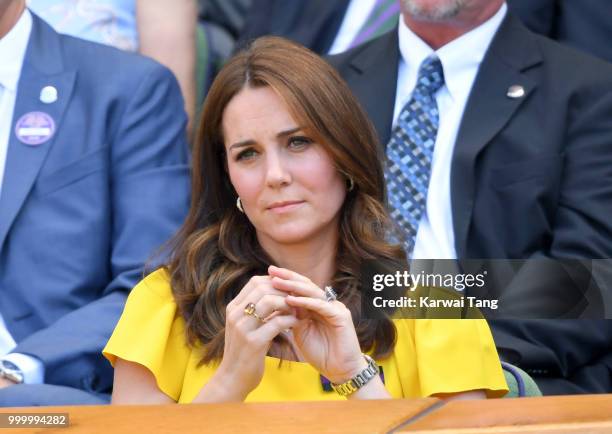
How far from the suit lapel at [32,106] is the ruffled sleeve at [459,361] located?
120 centimetres

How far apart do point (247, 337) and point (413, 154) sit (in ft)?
3.83

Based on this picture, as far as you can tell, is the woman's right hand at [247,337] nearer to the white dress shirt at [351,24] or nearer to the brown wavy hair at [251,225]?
the brown wavy hair at [251,225]

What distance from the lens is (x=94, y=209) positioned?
10.1 ft

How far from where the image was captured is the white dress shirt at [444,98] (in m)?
3.13

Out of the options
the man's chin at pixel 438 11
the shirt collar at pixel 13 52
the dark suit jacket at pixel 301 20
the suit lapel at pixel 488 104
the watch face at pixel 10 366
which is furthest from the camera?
the dark suit jacket at pixel 301 20

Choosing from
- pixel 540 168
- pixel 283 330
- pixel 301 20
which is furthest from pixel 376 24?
pixel 283 330

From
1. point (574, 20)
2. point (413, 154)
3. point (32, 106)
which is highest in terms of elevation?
point (574, 20)

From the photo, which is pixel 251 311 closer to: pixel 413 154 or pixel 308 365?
pixel 308 365

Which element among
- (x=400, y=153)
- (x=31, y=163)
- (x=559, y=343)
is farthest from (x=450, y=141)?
(x=31, y=163)

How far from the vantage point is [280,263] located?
2.52 meters

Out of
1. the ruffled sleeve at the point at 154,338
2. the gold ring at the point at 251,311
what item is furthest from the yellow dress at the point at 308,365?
the gold ring at the point at 251,311

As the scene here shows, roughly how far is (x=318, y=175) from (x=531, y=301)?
1.73ft

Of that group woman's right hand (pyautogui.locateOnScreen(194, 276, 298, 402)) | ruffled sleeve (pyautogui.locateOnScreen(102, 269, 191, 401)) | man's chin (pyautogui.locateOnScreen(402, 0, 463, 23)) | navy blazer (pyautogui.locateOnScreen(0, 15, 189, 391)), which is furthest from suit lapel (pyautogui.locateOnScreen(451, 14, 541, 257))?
woman's right hand (pyautogui.locateOnScreen(194, 276, 298, 402))

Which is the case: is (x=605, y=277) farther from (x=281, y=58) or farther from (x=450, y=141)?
(x=450, y=141)
